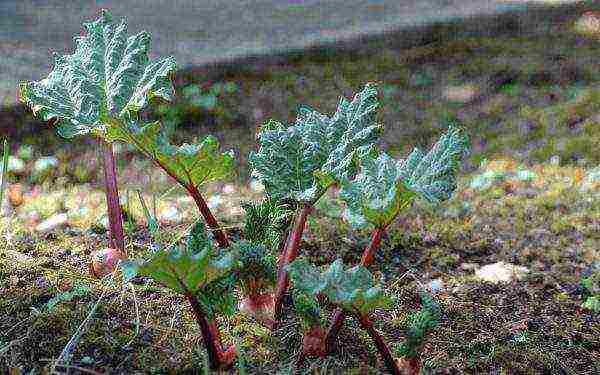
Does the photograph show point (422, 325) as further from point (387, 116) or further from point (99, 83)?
point (387, 116)

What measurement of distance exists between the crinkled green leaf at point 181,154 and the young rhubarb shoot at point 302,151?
0.11 meters

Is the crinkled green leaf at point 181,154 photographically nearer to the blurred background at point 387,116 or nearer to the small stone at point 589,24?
the blurred background at point 387,116

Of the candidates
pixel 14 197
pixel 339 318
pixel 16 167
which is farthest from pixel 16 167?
pixel 339 318

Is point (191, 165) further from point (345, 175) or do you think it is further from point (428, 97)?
point (428, 97)

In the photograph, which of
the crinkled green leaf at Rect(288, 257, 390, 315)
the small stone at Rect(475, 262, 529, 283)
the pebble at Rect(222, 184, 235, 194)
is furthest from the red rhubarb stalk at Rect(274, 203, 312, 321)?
the pebble at Rect(222, 184, 235, 194)

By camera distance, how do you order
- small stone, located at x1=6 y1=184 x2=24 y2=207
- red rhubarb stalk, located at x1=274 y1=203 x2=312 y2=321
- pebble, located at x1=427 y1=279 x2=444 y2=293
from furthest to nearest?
small stone, located at x1=6 y1=184 x2=24 y2=207
pebble, located at x1=427 y1=279 x2=444 y2=293
red rhubarb stalk, located at x1=274 y1=203 x2=312 y2=321

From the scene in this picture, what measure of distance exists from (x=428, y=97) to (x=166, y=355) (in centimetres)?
260

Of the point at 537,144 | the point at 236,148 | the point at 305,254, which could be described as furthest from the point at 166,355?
the point at 537,144

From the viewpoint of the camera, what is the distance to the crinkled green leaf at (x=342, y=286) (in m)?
1.04

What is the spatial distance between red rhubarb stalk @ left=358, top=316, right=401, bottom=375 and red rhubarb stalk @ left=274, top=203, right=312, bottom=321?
212 millimetres

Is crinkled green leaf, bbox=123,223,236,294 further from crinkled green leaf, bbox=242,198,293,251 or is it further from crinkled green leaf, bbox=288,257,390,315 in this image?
crinkled green leaf, bbox=242,198,293,251

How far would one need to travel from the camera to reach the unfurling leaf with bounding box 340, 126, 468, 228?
1.14 metres

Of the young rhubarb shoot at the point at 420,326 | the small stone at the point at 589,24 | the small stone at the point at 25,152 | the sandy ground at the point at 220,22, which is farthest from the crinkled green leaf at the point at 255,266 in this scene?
the small stone at the point at 589,24

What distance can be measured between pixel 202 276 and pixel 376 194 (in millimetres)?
330
